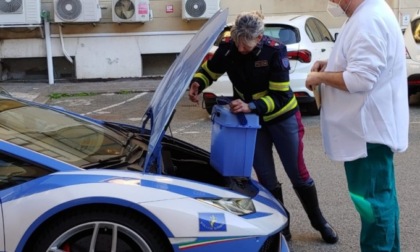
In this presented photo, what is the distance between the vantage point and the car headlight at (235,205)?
2.94m

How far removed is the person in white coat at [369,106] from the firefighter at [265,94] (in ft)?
1.85

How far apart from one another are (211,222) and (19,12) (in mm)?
11672

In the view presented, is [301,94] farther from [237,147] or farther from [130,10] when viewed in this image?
[130,10]

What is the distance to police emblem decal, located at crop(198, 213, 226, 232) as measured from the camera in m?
2.82

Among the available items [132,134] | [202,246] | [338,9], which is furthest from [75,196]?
[338,9]

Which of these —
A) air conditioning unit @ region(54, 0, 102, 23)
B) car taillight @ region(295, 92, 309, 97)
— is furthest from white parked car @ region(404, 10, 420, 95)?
air conditioning unit @ region(54, 0, 102, 23)

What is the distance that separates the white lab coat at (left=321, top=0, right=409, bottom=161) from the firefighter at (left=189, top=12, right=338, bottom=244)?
619mm

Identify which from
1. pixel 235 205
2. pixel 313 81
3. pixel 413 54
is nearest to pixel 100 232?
pixel 235 205

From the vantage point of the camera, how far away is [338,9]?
3.21 meters

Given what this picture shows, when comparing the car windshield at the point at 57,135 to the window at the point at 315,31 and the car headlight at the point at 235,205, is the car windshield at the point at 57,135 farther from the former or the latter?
the window at the point at 315,31

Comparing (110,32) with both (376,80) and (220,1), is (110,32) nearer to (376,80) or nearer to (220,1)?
(220,1)

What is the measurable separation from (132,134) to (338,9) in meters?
1.63

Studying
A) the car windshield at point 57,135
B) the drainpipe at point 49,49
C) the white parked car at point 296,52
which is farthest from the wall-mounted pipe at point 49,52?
the car windshield at point 57,135

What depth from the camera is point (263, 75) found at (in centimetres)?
375
